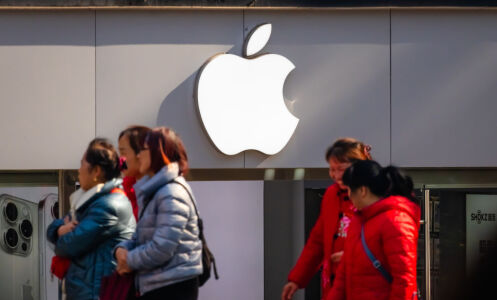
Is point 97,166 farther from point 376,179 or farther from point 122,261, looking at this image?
point 376,179

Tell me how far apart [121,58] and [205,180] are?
4.68 feet

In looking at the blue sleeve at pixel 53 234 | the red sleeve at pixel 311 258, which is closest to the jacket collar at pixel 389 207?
the red sleeve at pixel 311 258

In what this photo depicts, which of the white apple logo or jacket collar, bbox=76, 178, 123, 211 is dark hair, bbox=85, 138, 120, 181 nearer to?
jacket collar, bbox=76, 178, 123, 211

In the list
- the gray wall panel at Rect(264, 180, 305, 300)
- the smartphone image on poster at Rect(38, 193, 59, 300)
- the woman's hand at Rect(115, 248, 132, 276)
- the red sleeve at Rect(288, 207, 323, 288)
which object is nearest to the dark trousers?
the woman's hand at Rect(115, 248, 132, 276)

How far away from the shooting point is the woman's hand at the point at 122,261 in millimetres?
4859

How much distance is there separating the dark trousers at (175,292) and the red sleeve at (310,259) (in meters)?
1.00

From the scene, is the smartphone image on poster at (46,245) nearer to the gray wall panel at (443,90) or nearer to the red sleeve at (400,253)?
the gray wall panel at (443,90)

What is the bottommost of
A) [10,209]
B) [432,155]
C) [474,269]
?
[474,269]

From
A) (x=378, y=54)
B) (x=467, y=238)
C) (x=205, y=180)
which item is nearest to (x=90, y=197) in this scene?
(x=205, y=180)

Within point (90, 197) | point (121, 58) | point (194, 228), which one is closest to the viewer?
point (194, 228)

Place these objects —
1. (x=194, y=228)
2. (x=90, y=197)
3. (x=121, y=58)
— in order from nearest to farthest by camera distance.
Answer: (x=194, y=228)
(x=90, y=197)
(x=121, y=58)

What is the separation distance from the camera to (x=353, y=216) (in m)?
5.09

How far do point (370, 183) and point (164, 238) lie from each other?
1.14 metres

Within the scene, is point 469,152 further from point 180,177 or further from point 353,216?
point 180,177
